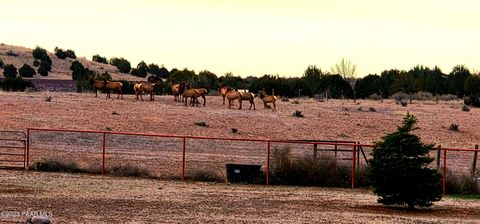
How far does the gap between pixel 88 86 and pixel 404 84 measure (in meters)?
41.4

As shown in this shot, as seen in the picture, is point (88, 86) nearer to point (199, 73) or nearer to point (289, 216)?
point (199, 73)

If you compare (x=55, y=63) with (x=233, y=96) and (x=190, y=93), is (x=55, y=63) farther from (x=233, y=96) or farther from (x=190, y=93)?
(x=233, y=96)

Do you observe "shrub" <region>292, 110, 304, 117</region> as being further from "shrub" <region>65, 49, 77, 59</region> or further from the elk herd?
"shrub" <region>65, 49, 77, 59</region>

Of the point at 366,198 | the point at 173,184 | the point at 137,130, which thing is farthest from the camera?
the point at 137,130

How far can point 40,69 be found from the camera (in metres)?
117

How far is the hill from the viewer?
121 metres

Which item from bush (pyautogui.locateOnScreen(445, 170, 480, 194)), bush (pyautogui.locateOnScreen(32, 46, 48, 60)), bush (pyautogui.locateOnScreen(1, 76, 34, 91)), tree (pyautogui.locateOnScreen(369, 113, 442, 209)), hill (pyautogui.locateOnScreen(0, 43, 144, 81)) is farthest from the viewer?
bush (pyautogui.locateOnScreen(32, 46, 48, 60))

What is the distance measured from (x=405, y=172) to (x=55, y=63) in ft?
342

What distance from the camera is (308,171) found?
123 feet

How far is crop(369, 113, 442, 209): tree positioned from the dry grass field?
1.45 feet

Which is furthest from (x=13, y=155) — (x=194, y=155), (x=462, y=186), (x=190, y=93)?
(x=190, y=93)

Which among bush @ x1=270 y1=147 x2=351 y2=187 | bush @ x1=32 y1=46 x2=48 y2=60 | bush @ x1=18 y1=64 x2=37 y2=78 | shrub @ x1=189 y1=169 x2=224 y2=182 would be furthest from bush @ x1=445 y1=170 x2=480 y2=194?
Answer: bush @ x1=32 y1=46 x2=48 y2=60

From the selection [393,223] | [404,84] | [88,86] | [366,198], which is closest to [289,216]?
[393,223]

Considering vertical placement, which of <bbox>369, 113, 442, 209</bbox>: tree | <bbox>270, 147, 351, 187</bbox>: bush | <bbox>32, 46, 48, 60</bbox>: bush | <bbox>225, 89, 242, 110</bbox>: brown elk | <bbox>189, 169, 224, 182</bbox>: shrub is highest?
<bbox>32, 46, 48, 60</bbox>: bush
